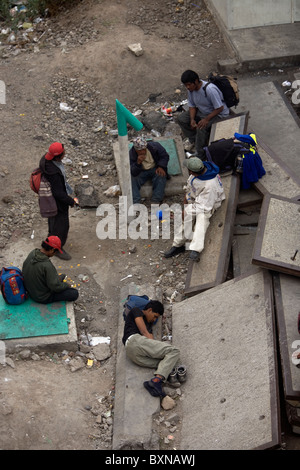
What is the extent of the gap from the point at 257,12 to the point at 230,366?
7.50 m

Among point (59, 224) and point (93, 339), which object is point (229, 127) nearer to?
point (59, 224)

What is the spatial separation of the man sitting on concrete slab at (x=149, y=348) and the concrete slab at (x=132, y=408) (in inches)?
3.2

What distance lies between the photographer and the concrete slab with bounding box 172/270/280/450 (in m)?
4.94

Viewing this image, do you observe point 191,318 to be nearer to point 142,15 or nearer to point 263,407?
point 263,407

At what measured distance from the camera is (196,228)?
676cm

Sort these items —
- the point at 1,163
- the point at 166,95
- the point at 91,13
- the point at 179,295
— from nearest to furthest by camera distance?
1. the point at 179,295
2. the point at 1,163
3. the point at 166,95
4. the point at 91,13

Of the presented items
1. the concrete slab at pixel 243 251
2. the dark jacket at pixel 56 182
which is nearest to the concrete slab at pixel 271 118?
the concrete slab at pixel 243 251

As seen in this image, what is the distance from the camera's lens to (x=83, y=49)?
1058 centimetres

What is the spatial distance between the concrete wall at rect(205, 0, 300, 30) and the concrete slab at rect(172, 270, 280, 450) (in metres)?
6.32

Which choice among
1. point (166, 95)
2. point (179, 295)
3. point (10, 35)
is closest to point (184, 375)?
point (179, 295)

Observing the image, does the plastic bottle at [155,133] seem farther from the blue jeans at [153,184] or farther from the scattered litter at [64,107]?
the scattered litter at [64,107]

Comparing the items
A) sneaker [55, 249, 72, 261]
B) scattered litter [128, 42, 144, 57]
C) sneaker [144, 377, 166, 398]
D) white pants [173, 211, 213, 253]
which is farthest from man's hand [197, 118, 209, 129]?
sneaker [144, 377, 166, 398]

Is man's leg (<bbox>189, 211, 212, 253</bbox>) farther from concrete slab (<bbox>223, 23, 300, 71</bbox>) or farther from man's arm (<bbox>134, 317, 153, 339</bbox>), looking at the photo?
concrete slab (<bbox>223, 23, 300, 71</bbox>)

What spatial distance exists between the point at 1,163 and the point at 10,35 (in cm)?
428
